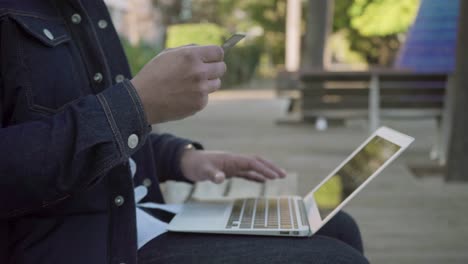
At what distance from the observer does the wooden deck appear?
2.88m

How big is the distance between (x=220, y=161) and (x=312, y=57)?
8.81 meters

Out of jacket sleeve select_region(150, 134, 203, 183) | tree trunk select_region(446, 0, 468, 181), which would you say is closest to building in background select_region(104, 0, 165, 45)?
tree trunk select_region(446, 0, 468, 181)

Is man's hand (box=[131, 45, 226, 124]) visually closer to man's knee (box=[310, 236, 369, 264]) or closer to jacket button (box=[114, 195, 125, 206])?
jacket button (box=[114, 195, 125, 206])

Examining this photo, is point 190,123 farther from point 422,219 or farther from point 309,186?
point 422,219

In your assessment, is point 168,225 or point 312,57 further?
point 312,57

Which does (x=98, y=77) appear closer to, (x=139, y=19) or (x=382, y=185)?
(x=382, y=185)

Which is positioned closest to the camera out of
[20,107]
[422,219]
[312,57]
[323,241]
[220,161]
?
[20,107]

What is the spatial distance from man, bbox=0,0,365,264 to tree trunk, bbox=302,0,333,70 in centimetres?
889

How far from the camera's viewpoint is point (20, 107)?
109cm

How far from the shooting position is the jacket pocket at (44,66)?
1.10 metres

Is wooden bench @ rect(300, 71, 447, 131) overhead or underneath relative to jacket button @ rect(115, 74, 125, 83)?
underneath

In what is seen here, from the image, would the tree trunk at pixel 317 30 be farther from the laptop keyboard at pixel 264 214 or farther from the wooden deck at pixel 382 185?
the laptop keyboard at pixel 264 214

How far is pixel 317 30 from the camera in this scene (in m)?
10.0

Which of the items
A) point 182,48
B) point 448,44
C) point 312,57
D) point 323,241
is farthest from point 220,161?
point 312,57
